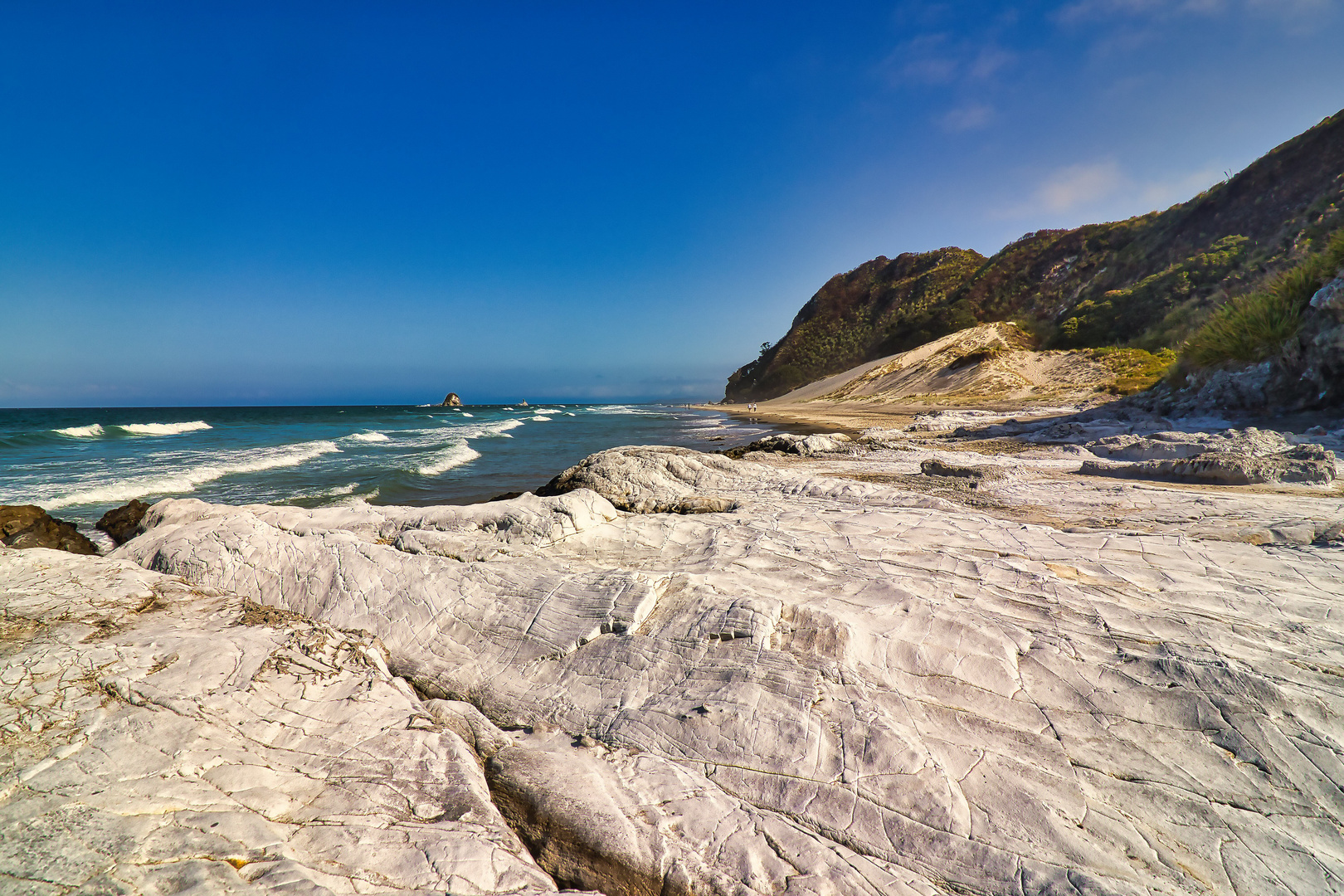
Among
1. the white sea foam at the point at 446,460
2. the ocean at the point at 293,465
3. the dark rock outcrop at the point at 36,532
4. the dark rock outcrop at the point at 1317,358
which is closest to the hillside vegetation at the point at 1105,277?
the dark rock outcrop at the point at 1317,358

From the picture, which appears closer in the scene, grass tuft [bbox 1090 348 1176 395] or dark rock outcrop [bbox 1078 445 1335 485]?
dark rock outcrop [bbox 1078 445 1335 485]

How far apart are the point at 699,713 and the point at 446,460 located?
51.9 feet

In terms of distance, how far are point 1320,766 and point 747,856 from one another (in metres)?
2.60

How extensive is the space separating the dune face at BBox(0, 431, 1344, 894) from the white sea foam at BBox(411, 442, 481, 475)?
1024cm

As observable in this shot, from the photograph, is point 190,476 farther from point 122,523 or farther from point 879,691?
point 879,691

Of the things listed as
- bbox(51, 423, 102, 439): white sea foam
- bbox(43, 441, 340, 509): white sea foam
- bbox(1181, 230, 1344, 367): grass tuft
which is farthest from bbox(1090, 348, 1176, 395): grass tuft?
bbox(51, 423, 102, 439): white sea foam

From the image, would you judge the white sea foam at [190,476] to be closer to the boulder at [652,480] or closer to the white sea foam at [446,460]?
the white sea foam at [446,460]

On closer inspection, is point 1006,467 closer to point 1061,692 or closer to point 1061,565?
point 1061,565

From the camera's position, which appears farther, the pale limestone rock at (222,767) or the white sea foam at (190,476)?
the white sea foam at (190,476)

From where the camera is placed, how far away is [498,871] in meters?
1.83

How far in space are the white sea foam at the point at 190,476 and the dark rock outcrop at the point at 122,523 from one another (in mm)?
3662

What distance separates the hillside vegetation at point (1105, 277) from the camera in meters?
26.0

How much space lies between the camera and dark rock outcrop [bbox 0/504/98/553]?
240 inches

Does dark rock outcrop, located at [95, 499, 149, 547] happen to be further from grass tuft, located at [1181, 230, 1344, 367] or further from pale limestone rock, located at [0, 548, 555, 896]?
grass tuft, located at [1181, 230, 1344, 367]
